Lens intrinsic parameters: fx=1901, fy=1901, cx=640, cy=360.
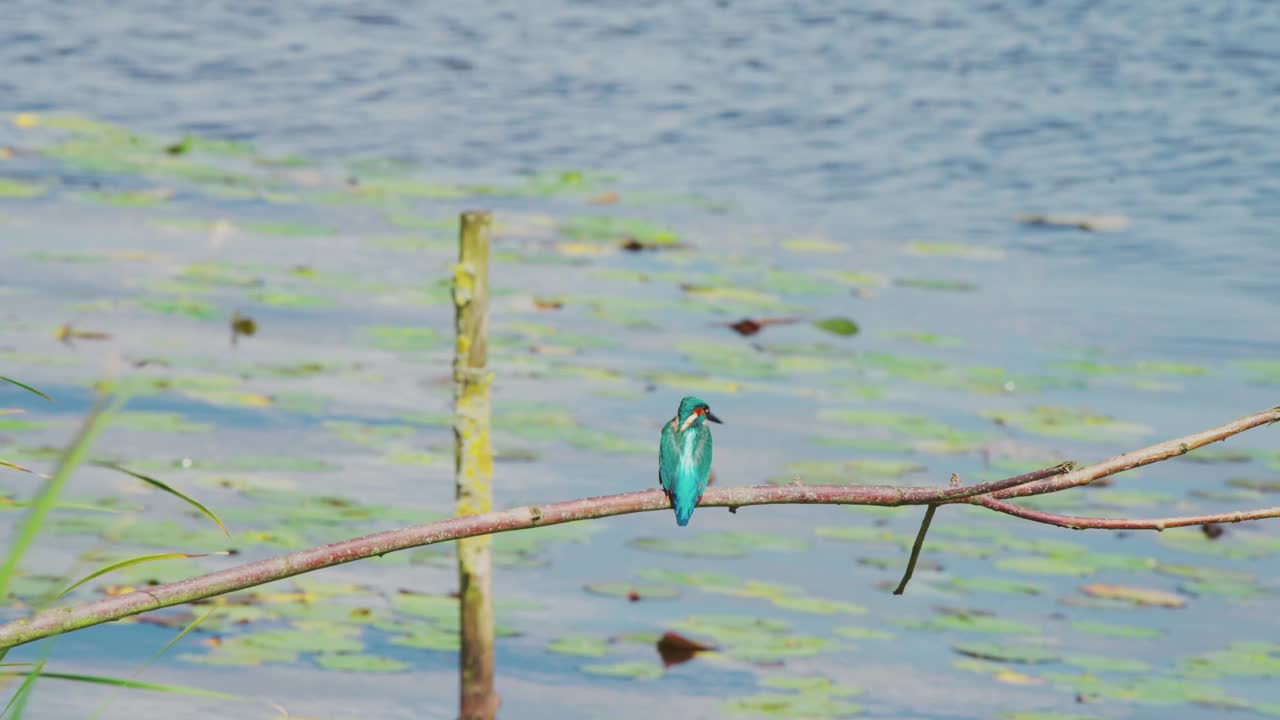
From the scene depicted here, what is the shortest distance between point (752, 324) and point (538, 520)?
7.25 metres

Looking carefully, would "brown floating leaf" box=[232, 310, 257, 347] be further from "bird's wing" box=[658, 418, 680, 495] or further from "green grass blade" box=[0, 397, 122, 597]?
"green grass blade" box=[0, 397, 122, 597]

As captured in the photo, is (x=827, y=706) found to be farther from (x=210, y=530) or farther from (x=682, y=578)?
(x=210, y=530)

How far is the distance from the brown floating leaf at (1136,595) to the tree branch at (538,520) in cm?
420

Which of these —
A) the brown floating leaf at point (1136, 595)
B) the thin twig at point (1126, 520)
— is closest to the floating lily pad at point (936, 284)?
the brown floating leaf at point (1136, 595)

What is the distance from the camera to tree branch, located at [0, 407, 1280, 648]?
7.63 ft

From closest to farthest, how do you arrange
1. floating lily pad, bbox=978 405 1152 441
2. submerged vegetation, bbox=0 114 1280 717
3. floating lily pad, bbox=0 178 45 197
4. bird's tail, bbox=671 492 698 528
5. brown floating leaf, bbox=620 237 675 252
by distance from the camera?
bird's tail, bbox=671 492 698 528 → submerged vegetation, bbox=0 114 1280 717 → floating lily pad, bbox=978 405 1152 441 → brown floating leaf, bbox=620 237 675 252 → floating lily pad, bbox=0 178 45 197

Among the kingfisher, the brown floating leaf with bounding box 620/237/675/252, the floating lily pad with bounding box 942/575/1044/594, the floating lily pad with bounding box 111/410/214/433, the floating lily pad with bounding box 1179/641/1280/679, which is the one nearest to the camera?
the kingfisher

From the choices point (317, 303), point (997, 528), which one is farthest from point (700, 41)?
point (997, 528)

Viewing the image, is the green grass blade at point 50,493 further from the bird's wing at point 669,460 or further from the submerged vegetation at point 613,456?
the bird's wing at point 669,460

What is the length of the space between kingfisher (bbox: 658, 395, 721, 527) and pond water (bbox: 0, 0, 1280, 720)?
0.92 meters

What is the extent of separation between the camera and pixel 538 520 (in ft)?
8.00

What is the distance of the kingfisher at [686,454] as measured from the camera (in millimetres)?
3020

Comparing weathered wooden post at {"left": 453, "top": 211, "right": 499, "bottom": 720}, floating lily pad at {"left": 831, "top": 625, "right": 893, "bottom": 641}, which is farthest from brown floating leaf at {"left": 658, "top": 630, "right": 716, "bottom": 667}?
weathered wooden post at {"left": 453, "top": 211, "right": 499, "bottom": 720}

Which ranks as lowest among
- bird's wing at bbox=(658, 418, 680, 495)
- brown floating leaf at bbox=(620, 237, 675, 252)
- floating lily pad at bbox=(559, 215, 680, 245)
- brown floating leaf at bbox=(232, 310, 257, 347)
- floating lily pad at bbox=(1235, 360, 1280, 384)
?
bird's wing at bbox=(658, 418, 680, 495)
